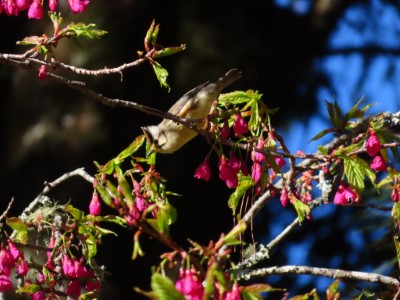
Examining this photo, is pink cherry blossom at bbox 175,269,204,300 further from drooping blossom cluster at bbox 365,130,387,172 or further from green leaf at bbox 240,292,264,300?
drooping blossom cluster at bbox 365,130,387,172

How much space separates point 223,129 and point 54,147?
3403 mm

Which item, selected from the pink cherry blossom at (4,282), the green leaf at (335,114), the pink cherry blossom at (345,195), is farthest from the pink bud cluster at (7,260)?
the green leaf at (335,114)

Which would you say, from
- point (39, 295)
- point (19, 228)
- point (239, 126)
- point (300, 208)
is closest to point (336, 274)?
point (300, 208)

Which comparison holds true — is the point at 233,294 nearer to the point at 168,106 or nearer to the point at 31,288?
the point at 31,288

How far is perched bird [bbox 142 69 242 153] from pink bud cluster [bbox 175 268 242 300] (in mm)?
1341

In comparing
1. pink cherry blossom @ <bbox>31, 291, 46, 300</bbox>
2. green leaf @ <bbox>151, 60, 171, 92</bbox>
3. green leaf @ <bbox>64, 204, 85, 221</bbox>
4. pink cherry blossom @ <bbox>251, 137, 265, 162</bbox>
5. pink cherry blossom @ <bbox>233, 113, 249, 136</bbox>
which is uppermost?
green leaf @ <bbox>151, 60, 171, 92</bbox>

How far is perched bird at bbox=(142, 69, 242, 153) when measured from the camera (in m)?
3.19

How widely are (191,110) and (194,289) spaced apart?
1.57 m

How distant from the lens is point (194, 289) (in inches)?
69.3

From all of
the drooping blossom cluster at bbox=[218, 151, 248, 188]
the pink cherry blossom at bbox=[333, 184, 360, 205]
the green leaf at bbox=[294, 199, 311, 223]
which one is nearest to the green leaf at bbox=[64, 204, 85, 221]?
the drooping blossom cluster at bbox=[218, 151, 248, 188]

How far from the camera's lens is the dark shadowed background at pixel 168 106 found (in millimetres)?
5586

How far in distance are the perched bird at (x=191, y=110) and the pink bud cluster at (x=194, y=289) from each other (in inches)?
52.8

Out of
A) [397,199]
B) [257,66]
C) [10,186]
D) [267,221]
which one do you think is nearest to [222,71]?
[257,66]

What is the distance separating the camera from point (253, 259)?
9.26 feet
